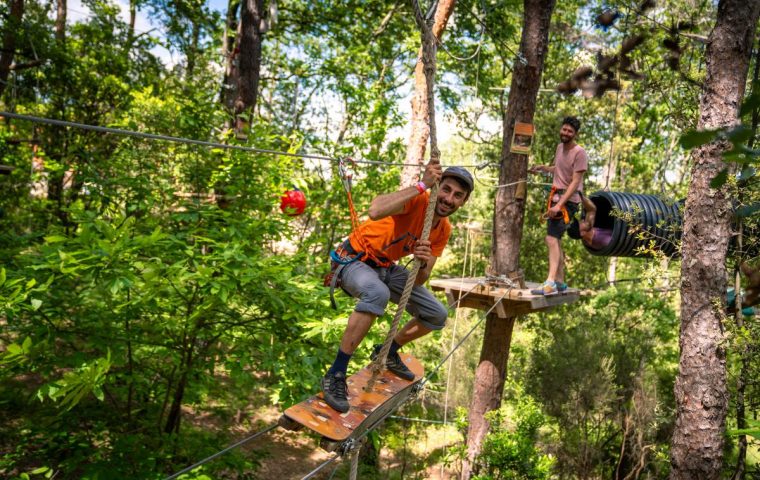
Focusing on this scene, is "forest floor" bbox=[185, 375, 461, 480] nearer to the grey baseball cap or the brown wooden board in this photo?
the brown wooden board

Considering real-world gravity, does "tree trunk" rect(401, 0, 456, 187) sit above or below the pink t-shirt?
above

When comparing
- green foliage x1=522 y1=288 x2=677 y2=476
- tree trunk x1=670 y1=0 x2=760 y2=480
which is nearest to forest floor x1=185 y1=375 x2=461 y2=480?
green foliage x1=522 y1=288 x2=677 y2=476

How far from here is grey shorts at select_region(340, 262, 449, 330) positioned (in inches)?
109

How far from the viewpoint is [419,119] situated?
7.94 metres

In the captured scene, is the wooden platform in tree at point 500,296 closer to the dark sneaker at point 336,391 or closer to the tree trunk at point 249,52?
the dark sneaker at point 336,391

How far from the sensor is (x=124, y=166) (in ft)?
17.3

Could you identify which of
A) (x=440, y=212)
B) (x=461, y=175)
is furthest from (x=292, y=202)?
(x=461, y=175)

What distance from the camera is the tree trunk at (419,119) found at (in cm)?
775

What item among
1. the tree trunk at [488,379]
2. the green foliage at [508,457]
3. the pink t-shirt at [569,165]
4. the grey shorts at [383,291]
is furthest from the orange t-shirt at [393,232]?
the green foliage at [508,457]

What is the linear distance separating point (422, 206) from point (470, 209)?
48.0ft

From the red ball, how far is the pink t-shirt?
2437 millimetres

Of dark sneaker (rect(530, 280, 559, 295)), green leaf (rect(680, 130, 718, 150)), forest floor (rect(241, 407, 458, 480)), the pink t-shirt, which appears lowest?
forest floor (rect(241, 407, 458, 480))

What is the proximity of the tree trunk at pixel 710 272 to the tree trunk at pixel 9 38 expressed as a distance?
7.03 meters

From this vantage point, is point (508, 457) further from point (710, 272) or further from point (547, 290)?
point (710, 272)
